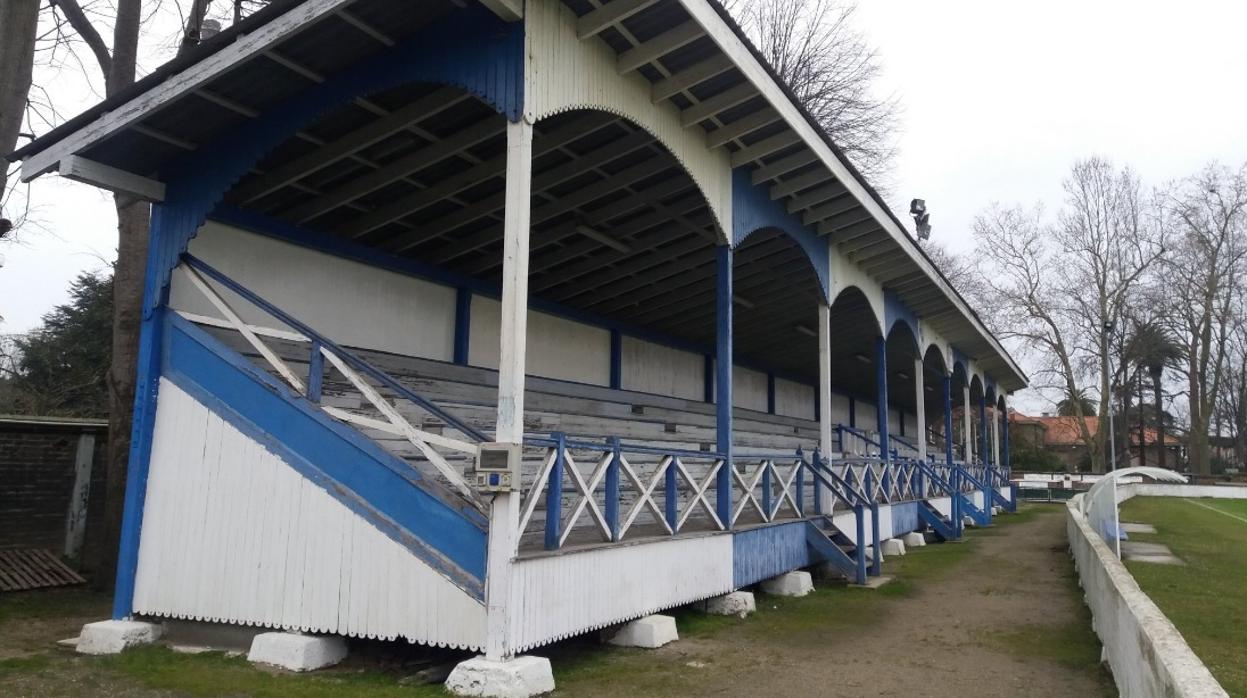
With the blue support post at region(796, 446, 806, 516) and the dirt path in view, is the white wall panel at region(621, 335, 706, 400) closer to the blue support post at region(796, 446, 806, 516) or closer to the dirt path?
the blue support post at region(796, 446, 806, 516)

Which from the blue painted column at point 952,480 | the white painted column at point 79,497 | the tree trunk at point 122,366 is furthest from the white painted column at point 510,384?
the blue painted column at point 952,480

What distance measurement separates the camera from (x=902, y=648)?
284 inches

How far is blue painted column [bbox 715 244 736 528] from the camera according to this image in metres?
8.61

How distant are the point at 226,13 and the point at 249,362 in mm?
9560

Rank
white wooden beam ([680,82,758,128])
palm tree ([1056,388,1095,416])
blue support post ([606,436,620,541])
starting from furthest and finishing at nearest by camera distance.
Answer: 1. palm tree ([1056,388,1095,416])
2. white wooden beam ([680,82,758,128])
3. blue support post ([606,436,620,541])

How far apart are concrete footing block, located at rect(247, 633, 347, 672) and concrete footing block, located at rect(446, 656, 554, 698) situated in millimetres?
1204

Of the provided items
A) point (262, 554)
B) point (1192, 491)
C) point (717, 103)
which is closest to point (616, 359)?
point (717, 103)

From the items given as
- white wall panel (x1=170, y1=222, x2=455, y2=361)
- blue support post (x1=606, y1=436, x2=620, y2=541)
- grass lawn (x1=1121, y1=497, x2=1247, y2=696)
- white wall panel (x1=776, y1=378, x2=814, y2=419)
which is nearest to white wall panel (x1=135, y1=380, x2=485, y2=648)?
white wall panel (x1=170, y1=222, x2=455, y2=361)

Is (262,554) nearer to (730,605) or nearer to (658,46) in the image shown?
(730,605)

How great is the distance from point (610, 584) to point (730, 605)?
7.83 feet

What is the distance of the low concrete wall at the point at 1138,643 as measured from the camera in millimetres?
3285

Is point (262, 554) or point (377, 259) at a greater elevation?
point (377, 259)

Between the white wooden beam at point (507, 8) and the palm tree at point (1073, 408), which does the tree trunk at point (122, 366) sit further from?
the palm tree at point (1073, 408)

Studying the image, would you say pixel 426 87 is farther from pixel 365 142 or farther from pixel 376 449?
pixel 376 449
